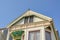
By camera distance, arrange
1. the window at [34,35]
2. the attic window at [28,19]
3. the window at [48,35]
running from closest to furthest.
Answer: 1. the window at [34,35]
2. the window at [48,35]
3. the attic window at [28,19]

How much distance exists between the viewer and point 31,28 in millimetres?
17484

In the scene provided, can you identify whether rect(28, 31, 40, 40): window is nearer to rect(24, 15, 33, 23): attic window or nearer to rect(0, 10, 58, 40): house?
rect(0, 10, 58, 40): house

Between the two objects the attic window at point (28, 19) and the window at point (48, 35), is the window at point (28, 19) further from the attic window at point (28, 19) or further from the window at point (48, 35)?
the window at point (48, 35)

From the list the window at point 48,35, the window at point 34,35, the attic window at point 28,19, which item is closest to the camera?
the window at point 34,35

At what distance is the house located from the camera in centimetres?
1683

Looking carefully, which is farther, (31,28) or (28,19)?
(28,19)

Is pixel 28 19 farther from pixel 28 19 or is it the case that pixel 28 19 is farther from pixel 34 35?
pixel 34 35

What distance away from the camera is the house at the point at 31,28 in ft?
55.2

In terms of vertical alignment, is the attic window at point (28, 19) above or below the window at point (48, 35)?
above

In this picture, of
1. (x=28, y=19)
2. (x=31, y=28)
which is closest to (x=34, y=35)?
(x=31, y=28)

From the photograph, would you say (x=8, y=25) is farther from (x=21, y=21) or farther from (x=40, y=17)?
(x=40, y=17)

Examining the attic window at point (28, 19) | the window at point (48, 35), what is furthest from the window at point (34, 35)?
the attic window at point (28, 19)

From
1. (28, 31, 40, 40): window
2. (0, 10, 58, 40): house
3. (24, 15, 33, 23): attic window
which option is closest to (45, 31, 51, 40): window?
(0, 10, 58, 40): house

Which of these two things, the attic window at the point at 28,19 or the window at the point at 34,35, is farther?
the attic window at the point at 28,19
